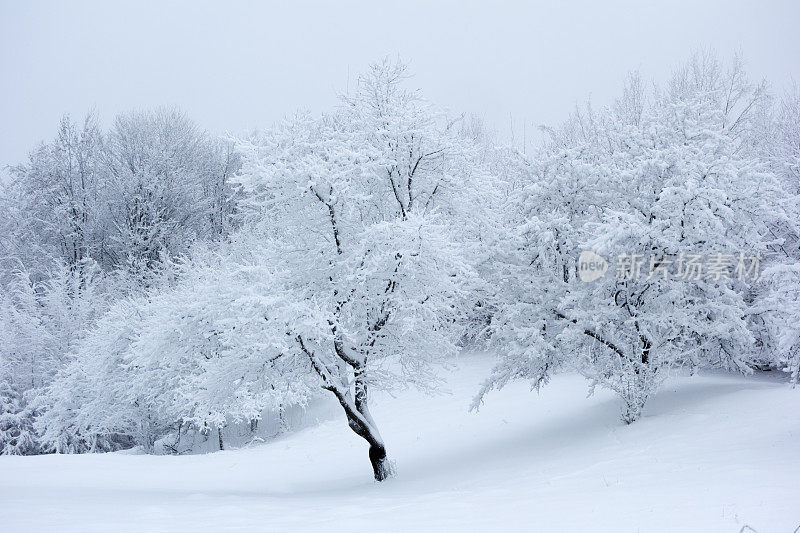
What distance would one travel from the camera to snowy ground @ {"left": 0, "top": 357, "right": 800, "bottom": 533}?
6.01 meters

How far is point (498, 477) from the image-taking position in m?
10.1

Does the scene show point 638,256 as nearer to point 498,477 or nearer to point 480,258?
point 480,258

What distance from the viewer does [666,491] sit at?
6.53 m

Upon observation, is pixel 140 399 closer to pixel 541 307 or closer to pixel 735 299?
pixel 541 307

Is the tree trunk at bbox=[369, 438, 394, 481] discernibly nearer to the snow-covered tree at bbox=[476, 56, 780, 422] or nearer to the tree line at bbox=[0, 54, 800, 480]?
the tree line at bbox=[0, 54, 800, 480]

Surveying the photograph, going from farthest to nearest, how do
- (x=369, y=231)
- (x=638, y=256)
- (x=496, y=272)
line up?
1. (x=496, y=272)
2. (x=638, y=256)
3. (x=369, y=231)

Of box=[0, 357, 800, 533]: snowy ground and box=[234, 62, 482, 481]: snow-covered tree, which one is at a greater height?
box=[234, 62, 482, 481]: snow-covered tree

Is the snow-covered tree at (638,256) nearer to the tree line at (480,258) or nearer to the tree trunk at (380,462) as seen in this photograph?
the tree line at (480,258)

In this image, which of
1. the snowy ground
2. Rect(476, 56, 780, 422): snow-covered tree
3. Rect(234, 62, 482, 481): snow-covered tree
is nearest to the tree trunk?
Rect(234, 62, 482, 481): snow-covered tree

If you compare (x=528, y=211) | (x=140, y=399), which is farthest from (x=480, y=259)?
(x=140, y=399)

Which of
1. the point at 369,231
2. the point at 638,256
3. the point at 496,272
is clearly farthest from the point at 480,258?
the point at 369,231


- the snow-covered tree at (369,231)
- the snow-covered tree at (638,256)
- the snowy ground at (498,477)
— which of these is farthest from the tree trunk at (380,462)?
the snow-covered tree at (638,256)

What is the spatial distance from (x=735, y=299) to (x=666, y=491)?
705 cm

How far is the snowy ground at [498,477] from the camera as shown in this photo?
237 inches
